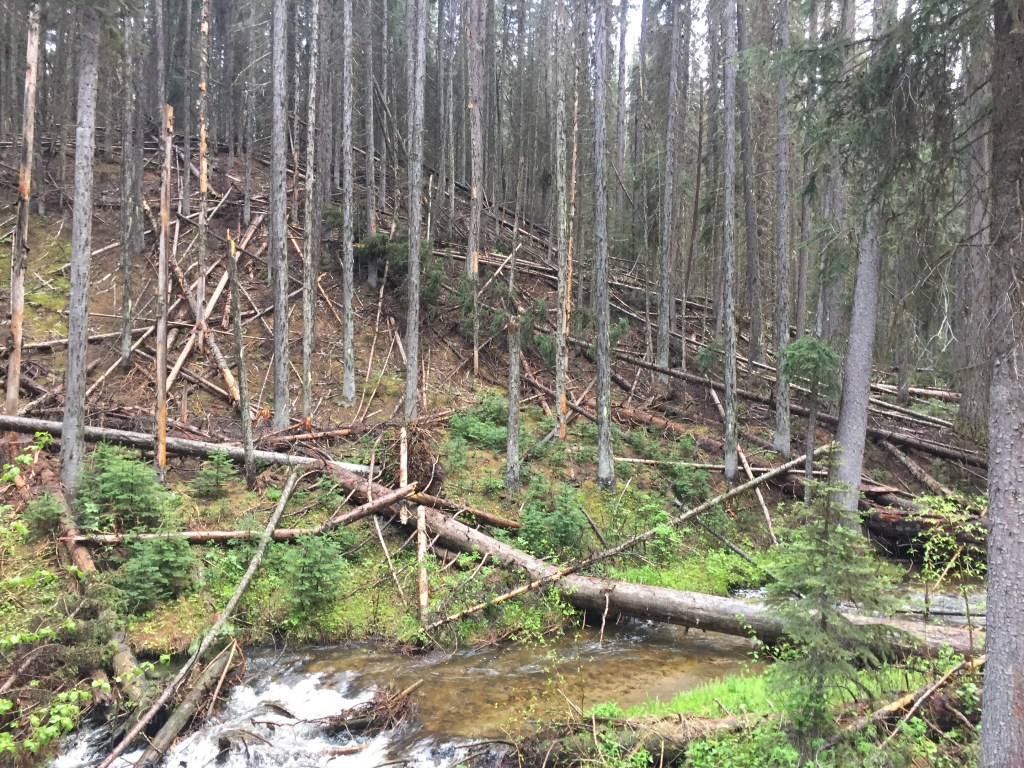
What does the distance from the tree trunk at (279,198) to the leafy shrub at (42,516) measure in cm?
512

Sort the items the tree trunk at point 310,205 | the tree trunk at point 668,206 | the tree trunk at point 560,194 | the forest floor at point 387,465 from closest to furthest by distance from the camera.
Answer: the forest floor at point 387,465
the tree trunk at point 560,194
the tree trunk at point 310,205
the tree trunk at point 668,206

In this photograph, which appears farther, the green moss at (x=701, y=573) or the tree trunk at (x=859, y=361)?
the tree trunk at (x=859, y=361)

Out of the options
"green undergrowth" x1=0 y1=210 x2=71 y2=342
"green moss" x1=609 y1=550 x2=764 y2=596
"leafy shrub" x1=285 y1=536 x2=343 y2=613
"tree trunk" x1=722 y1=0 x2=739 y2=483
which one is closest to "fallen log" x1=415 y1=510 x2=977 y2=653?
"green moss" x1=609 y1=550 x2=764 y2=596

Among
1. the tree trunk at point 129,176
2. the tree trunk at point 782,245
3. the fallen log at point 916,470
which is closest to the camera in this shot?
the tree trunk at point 782,245

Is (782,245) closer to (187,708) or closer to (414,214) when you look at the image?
(414,214)

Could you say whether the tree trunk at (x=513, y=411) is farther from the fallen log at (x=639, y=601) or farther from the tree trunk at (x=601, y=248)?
the fallen log at (x=639, y=601)

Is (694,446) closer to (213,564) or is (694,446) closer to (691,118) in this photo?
(213,564)

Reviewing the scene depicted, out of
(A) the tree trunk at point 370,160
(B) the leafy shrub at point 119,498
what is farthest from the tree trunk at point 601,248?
(A) the tree trunk at point 370,160

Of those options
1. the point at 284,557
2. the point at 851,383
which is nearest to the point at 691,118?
the point at 851,383

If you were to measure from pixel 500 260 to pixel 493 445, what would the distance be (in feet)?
32.2

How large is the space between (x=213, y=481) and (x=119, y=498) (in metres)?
1.84

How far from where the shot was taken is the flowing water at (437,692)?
6.21 m

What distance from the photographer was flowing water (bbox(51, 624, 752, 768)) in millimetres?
6215

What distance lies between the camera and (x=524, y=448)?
14547mm
